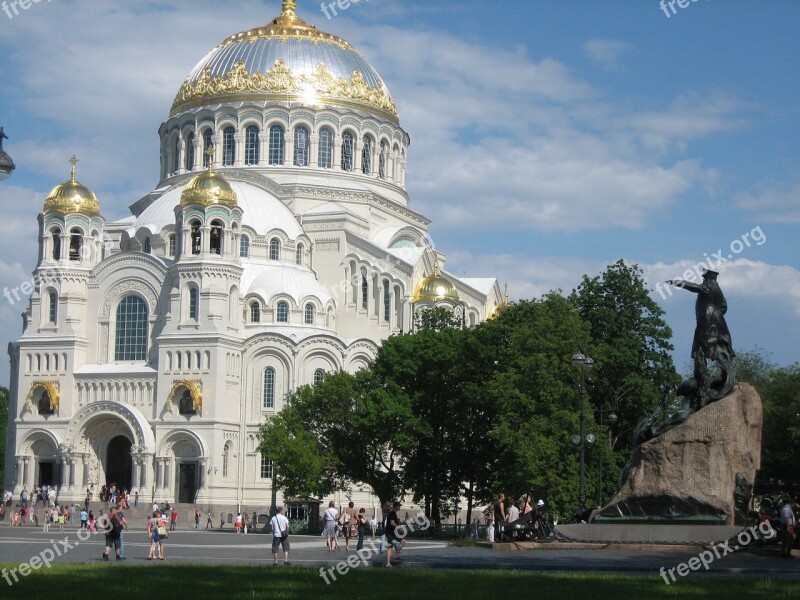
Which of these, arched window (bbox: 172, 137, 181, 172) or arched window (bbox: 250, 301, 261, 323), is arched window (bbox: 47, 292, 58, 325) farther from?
arched window (bbox: 172, 137, 181, 172)

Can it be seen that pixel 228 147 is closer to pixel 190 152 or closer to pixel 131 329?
pixel 190 152

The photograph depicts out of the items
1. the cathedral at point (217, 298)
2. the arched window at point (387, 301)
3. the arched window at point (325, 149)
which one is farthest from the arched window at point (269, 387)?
the arched window at point (325, 149)

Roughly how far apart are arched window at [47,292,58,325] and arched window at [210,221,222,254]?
811 centimetres

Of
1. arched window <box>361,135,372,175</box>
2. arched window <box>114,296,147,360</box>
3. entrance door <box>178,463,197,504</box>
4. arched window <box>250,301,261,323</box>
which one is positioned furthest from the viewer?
arched window <box>361,135,372,175</box>

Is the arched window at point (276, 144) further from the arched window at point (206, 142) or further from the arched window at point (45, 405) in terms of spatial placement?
the arched window at point (45, 405)

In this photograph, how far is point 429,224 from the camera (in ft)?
268

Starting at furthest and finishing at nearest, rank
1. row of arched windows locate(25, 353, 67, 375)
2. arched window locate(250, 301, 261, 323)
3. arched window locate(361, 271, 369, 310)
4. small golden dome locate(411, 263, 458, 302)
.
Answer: arched window locate(361, 271, 369, 310)
small golden dome locate(411, 263, 458, 302)
arched window locate(250, 301, 261, 323)
row of arched windows locate(25, 353, 67, 375)

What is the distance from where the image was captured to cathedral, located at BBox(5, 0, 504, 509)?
60.9m

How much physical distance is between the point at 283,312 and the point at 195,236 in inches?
224

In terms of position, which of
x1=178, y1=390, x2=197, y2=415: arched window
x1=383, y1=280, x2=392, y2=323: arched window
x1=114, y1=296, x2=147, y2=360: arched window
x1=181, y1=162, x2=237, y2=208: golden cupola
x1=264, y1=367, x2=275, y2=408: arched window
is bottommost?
x1=178, y1=390, x2=197, y2=415: arched window

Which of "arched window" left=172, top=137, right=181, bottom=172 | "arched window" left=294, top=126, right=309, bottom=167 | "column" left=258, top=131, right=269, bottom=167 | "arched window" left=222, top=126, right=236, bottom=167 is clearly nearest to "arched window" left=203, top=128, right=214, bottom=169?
"arched window" left=222, top=126, right=236, bottom=167

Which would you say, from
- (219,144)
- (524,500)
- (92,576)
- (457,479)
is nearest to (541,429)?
(457,479)

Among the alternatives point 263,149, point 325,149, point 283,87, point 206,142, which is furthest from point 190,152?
point 325,149

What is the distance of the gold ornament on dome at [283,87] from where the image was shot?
7450 centimetres
